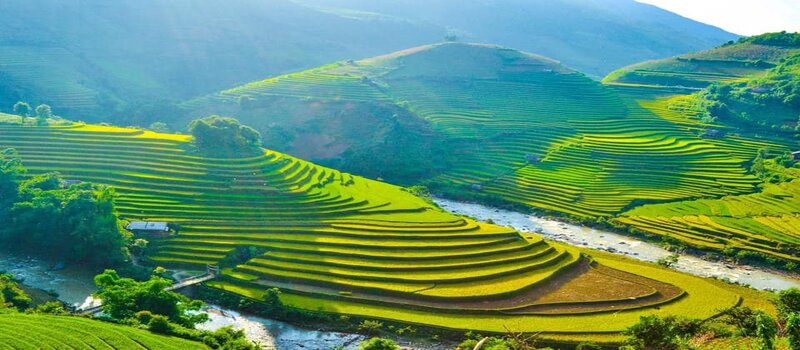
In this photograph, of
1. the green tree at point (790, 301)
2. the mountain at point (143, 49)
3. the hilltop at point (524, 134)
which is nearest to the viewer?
the green tree at point (790, 301)

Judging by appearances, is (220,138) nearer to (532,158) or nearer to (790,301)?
(532,158)

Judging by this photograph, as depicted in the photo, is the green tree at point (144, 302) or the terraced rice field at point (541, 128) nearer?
the green tree at point (144, 302)

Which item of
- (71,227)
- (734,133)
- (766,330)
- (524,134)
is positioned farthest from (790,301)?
(734,133)

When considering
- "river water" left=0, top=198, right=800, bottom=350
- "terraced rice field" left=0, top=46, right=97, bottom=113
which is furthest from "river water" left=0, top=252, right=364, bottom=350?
"terraced rice field" left=0, top=46, right=97, bottom=113

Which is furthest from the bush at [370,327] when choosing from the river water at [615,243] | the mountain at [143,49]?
the mountain at [143,49]

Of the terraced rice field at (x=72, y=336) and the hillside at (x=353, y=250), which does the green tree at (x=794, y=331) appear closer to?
the hillside at (x=353, y=250)

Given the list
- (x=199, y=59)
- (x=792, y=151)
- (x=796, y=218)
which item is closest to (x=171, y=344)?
(x=796, y=218)

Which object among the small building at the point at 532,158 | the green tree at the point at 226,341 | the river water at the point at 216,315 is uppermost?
the small building at the point at 532,158
